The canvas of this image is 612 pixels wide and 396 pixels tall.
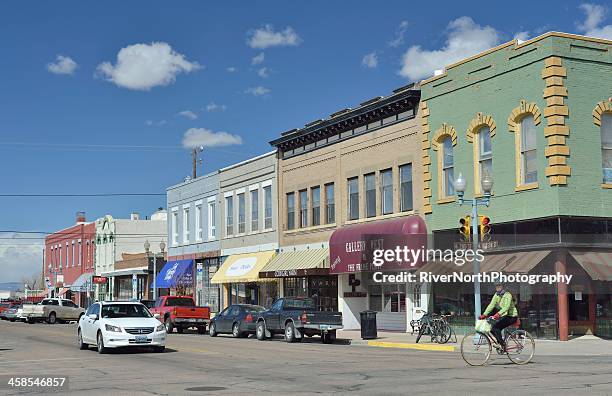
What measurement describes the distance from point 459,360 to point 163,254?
41357 millimetres

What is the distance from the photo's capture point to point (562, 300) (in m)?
26.8

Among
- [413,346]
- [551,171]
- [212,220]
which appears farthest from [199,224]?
[551,171]

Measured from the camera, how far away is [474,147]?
1214 inches

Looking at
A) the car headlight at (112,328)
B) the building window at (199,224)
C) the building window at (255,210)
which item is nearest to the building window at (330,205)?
the building window at (255,210)

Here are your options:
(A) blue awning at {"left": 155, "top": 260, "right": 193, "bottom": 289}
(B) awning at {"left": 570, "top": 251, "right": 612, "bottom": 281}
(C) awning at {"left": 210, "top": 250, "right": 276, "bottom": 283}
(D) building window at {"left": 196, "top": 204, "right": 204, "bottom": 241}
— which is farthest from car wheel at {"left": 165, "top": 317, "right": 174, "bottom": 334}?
(B) awning at {"left": 570, "top": 251, "right": 612, "bottom": 281}

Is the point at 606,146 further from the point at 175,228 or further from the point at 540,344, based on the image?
the point at 175,228

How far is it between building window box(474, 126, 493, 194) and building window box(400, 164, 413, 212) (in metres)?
4.18

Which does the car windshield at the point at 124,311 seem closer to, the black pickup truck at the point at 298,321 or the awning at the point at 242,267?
the black pickup truck at the point at 298,321

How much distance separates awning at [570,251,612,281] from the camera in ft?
85.6

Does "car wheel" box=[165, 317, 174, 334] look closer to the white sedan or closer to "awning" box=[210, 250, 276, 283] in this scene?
"awning" box=[210, 250, 276, 283]

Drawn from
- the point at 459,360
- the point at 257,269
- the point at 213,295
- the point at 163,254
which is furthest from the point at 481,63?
the point at 163,254

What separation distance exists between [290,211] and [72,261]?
43896 mm

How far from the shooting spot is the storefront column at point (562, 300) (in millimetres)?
26641

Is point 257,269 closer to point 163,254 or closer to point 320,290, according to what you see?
point 320,290
